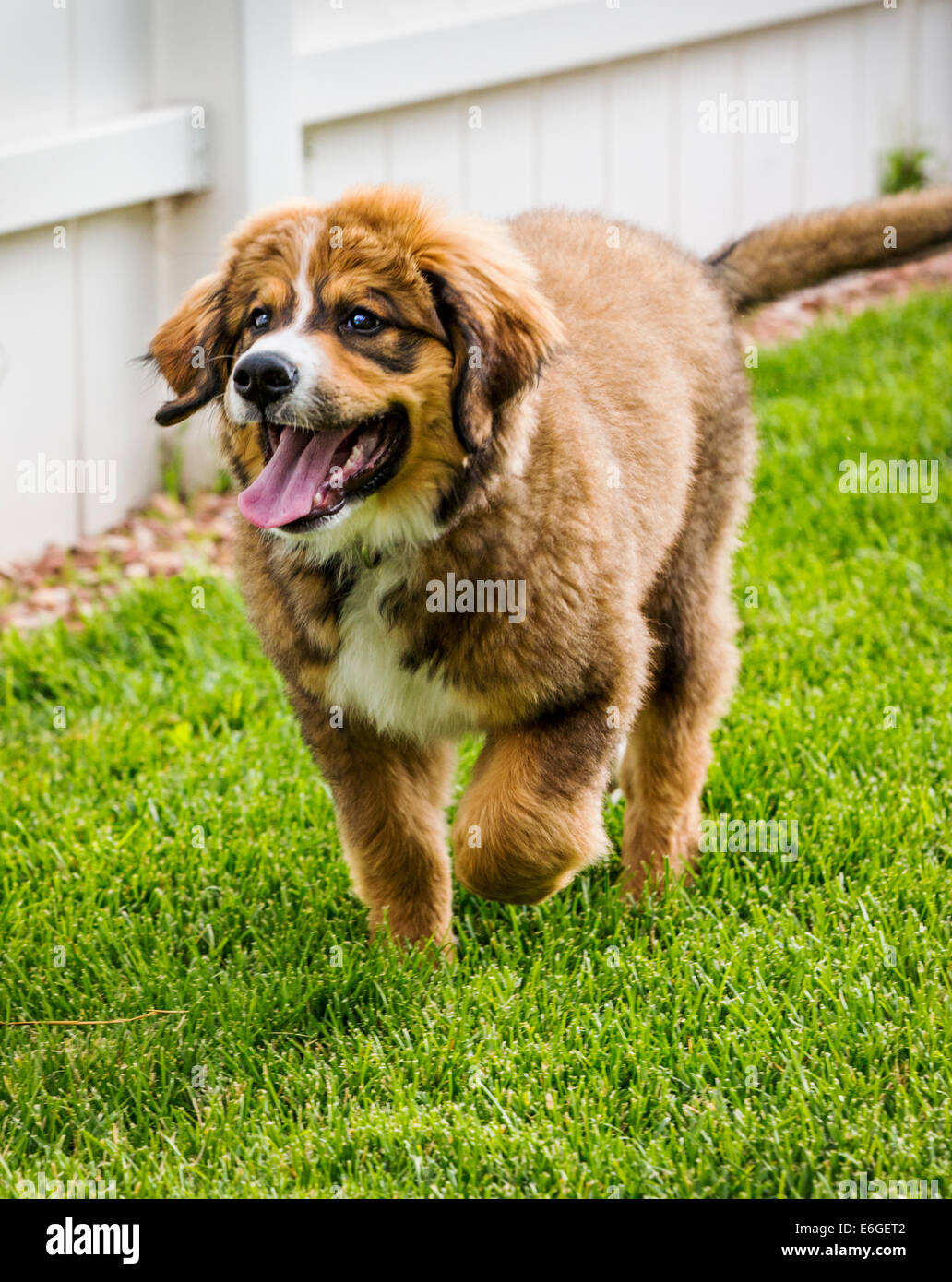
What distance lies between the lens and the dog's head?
9.67 ft

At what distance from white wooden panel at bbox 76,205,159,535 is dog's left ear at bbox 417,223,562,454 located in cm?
276

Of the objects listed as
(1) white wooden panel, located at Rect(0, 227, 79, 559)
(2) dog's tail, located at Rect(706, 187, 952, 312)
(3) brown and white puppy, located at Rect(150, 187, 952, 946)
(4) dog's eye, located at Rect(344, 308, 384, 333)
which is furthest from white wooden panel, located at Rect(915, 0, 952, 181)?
(4) dog's eye, located at Rect(344, 308, 384, 333)

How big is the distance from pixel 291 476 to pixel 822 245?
1828 millimetres

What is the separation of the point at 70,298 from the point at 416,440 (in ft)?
9.64

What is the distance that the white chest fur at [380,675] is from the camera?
123 inches

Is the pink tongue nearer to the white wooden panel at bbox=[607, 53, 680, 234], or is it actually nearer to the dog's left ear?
the dog's left ear

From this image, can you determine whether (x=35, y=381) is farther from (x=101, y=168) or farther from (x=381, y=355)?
(x=381, y=355)

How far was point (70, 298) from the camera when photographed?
5.55 m

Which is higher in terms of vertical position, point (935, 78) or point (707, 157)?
point (935, 78)

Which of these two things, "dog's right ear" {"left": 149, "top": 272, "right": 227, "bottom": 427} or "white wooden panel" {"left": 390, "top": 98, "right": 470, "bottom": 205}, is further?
"white wooden panel" {"left": 390, "top": 98, "right": 470, "bottom": 205}

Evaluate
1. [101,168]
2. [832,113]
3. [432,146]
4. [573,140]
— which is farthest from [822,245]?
[832,113]

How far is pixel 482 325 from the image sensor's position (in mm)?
2994

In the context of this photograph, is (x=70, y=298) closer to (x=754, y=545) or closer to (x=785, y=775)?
(x=754, y=545)
